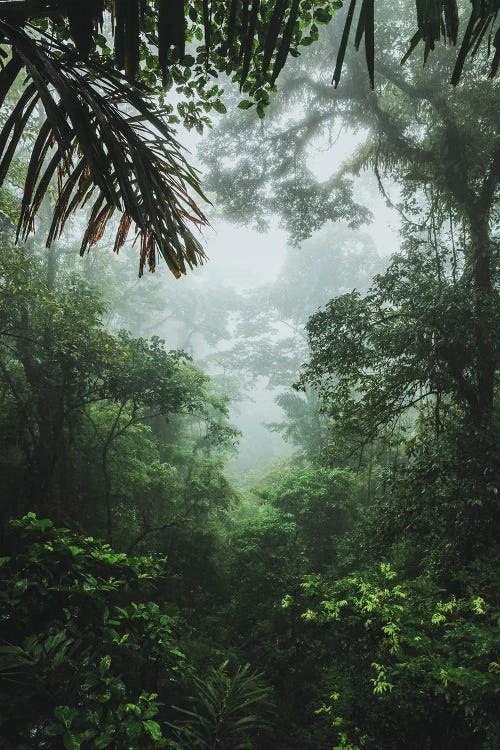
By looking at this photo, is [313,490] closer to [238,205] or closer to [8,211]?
[238,205]

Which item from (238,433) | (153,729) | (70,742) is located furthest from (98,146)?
→ (238,433)

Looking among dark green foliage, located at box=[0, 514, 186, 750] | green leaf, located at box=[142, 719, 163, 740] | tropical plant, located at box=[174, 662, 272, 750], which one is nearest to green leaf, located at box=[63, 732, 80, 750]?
dark green foliage, located at box=[0, 514, 186, 750]

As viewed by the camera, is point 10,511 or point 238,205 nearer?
point 10,511

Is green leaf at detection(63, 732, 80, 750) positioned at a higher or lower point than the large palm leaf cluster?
lower

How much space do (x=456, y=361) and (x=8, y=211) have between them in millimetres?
6852

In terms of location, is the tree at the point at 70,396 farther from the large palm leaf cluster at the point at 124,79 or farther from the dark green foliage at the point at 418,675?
the large palm leaf cluster at the point at 124,79

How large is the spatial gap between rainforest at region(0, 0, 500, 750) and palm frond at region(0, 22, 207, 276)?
0.01m

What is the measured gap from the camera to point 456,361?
5574 millimetres

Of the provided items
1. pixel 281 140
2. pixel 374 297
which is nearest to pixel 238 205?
pixel 281 140

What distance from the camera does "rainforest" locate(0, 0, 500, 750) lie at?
1425mm

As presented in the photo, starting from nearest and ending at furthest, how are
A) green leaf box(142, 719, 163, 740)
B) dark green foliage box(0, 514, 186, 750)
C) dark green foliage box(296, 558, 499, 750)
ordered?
dark green foliage box(0, 514, 186, 750) < green leaf box(142, 719, 163, 740) < dark green foliage box(296, 558, 499, 750)

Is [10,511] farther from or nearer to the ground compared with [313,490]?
nearer to the ground

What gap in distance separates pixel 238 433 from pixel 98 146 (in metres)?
8.89

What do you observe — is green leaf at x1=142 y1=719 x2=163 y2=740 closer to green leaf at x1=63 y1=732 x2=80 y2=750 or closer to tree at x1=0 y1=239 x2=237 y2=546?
green leaf at x1=63 y1=732 x2=80 y2=750
